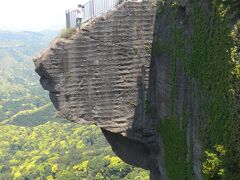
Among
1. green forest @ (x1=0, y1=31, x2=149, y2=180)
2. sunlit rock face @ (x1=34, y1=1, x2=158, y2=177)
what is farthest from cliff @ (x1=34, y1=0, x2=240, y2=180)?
green forest @ (x1=0, y1=31, x2=149, y2=180)

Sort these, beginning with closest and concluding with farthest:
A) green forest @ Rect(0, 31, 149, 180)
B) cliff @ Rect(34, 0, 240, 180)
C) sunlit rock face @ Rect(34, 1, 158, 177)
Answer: cliff @ Rect(34, 0, 240, 180)
sunlit rock face @ Rect(34, 1, 158, 177)
green forest @ Rect(0, 31, 149, 180)

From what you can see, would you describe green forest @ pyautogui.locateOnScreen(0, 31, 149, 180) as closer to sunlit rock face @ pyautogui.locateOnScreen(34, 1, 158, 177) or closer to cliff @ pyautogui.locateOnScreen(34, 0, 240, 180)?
cliff @ pyautogui.locateOnScreen(34, 0, 240, 180)

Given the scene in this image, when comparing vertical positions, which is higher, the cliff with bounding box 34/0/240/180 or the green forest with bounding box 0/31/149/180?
the cliff with bounding box 34/0/240/180

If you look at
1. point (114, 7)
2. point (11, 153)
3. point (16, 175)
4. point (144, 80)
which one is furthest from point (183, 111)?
point (11, 153)

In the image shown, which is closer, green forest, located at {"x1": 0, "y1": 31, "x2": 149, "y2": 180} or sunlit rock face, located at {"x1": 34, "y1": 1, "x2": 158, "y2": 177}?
sunlit rock face, located at {"x1": 34, "y1": 1, "x2": 158, "y2": 177}

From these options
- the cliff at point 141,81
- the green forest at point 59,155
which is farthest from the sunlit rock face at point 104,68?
the green forest at point 59,155

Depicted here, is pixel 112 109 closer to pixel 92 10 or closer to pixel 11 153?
pixel 92 10

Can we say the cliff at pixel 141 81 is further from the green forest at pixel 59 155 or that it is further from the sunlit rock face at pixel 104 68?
the green forest at pixel 59 155
